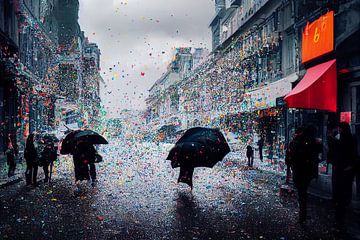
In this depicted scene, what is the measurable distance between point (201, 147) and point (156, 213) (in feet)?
7.95

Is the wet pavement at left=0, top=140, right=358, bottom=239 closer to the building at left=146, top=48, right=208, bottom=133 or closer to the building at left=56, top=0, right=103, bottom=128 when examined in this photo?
the building at left=56, top=0, right=103, bottom=128

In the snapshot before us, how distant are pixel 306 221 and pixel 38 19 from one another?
29.3 m

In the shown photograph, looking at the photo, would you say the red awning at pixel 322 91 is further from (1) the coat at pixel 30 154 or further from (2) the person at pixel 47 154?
(1) the coat at pixel 30 154

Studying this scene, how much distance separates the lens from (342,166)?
263 inches

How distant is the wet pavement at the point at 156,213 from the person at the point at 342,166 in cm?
→ 46

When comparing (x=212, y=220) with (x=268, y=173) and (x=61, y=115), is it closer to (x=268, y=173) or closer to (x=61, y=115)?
(x=268, y=173)

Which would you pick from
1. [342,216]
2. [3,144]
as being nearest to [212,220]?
[342,216]

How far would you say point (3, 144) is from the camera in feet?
73.6

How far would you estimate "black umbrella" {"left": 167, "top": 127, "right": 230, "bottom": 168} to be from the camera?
9172 mm

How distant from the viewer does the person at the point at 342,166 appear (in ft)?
21.0

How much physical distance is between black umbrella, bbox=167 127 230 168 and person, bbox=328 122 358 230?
9.58 feet

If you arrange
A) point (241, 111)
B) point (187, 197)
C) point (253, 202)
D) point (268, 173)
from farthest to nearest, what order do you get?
point (241, 111) → point (268, 173) → point (187, 197) → point (253, 202)

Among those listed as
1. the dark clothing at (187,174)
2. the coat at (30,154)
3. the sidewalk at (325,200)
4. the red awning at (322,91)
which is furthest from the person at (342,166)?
the coat at (30,154)

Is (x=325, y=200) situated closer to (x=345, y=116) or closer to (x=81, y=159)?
(x=345, y=116)
